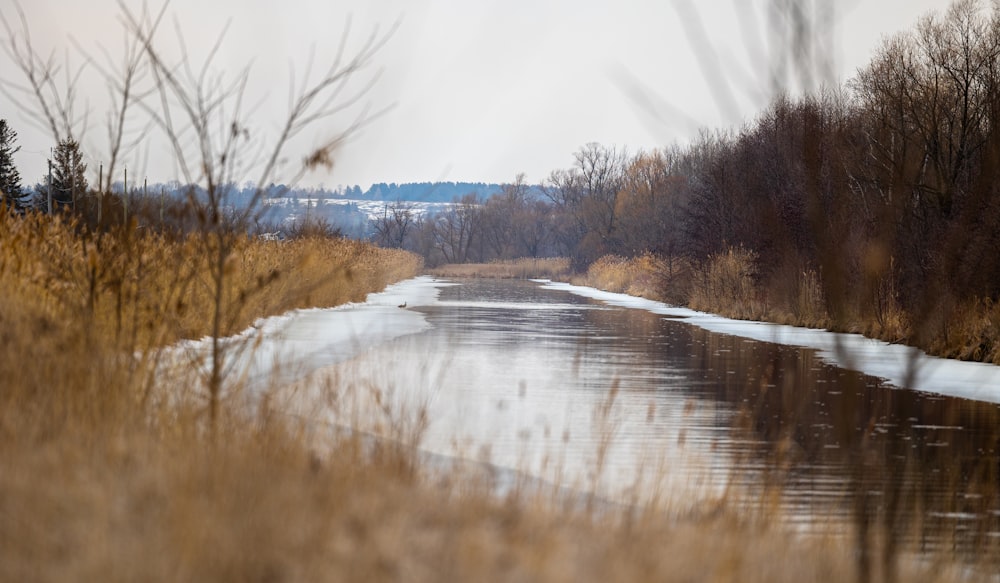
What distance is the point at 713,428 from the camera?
1030cm

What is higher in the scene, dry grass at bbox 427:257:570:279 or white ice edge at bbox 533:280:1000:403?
dry grass at bbox 427:257:570:279

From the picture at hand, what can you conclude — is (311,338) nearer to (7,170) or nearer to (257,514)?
(257,514)

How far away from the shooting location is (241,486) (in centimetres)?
466

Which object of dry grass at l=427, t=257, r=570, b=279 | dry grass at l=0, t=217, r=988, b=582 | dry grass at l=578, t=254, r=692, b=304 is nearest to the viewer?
Result: dry grass at l=0, t=217, r=988, b=582

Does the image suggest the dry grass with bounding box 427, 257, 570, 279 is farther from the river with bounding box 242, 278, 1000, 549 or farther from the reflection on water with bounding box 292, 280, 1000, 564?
the reflection on water with bounding box 292, 280, 1000, 564

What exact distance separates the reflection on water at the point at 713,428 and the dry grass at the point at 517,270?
2601 inches

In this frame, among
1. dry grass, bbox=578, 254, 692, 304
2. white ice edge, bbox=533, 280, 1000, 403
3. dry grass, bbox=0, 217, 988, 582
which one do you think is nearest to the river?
white ice edge, bbox=533, 280, 1000, 403

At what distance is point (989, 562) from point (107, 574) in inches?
185

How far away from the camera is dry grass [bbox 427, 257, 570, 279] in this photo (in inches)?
3403

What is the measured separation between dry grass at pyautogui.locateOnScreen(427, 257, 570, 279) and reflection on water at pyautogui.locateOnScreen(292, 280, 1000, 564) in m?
66.1

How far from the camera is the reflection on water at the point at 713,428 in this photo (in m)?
6.82

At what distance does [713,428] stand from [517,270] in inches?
3091

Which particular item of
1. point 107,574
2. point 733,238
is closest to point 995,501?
point 107,574

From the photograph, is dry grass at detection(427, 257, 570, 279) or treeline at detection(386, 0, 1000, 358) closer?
treeline at detection(386, 0, 1000, 358)
